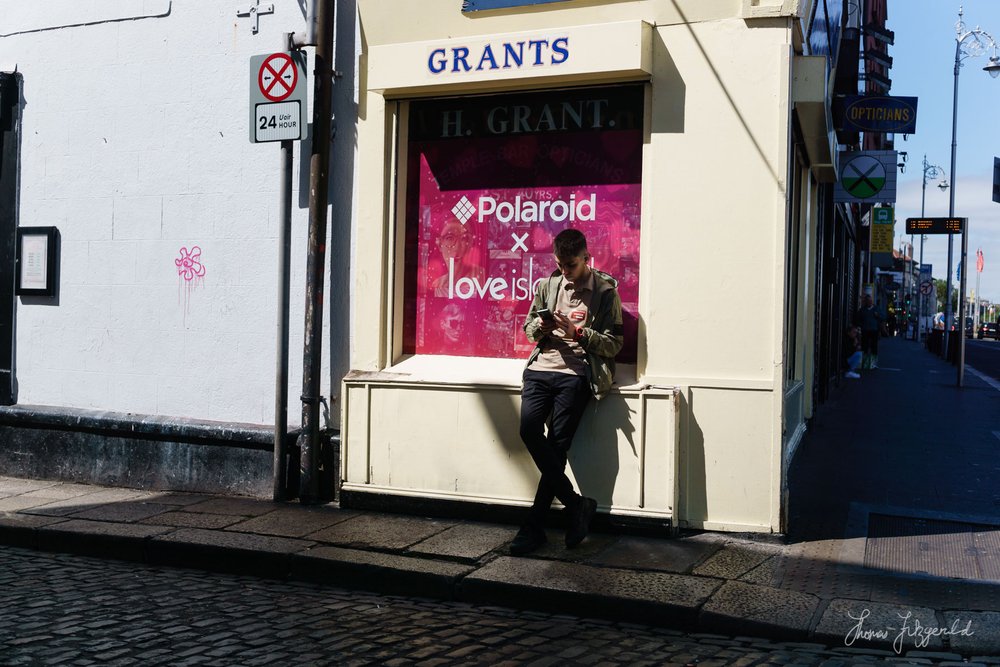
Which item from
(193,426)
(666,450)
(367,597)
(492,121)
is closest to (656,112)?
(492,121)

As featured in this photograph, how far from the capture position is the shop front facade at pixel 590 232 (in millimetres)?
6129

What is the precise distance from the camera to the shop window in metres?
6.65

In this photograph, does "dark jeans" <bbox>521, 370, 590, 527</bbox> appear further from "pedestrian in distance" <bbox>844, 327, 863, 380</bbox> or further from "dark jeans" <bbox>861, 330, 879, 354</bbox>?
"dark jeans" <bbox>861, 330, 879, 354</bbox>

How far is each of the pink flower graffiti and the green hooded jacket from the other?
10.1 ft

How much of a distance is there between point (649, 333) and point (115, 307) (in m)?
4.54

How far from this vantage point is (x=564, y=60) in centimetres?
639

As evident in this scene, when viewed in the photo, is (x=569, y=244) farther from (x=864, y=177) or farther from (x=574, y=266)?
(x=864, y=177)

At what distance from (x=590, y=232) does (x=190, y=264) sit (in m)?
3.25

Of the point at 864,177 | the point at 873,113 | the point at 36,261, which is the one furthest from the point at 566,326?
the point at 864,177

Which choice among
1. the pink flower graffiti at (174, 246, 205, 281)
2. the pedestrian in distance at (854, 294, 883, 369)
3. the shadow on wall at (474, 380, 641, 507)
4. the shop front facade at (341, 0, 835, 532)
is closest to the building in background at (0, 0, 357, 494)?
the pink flower graffiti at (174, 246, 205, 281)

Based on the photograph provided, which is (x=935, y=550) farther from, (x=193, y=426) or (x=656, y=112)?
(x=193, y=426)

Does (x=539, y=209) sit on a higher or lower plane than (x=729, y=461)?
higher

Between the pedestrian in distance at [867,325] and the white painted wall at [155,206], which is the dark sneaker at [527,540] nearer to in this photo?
the white painted wall at [155,206]

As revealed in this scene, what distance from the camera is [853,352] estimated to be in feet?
70.1
